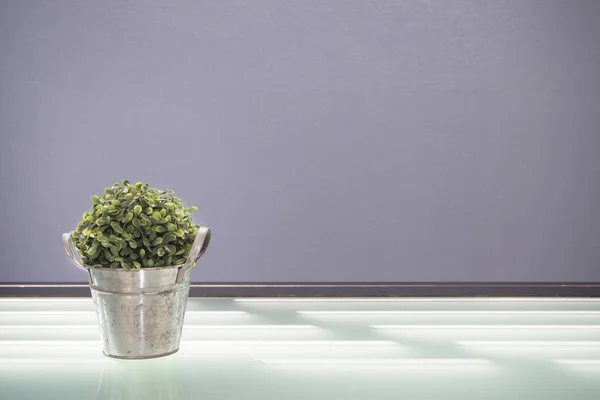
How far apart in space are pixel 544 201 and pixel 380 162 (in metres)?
0.60

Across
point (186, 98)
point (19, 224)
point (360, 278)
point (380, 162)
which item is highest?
point (186, 98)

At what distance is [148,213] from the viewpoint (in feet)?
3.47

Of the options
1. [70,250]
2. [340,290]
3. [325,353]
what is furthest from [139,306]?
[340,290]

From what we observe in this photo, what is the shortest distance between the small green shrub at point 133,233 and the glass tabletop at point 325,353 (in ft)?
0.53

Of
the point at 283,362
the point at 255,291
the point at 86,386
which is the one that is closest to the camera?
the point at 86,386

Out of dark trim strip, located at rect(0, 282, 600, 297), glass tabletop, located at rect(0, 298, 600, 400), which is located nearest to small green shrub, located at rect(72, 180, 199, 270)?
glass tabletop, located at rect(0, 298, 600, 400)

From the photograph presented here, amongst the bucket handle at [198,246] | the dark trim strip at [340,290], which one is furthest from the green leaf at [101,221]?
the dark trim strip at [340,290]

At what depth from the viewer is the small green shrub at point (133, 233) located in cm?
103

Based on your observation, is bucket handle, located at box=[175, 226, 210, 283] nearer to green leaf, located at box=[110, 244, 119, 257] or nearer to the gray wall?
green leaf, located at box=[110, 244, 119, 257]

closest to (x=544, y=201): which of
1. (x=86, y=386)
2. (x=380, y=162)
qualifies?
(x=380, y=162)

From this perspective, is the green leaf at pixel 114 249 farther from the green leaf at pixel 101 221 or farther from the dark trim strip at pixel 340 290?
the dark trim strip at pixel 340 290

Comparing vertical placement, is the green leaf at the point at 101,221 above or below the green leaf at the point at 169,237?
above

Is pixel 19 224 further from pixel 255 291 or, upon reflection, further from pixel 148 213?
pixel 148 213

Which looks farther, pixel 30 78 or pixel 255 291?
pixel 30 78
